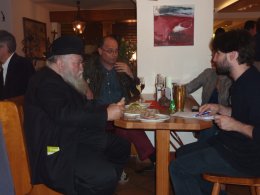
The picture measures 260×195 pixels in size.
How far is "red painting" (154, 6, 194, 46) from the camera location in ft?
10.9

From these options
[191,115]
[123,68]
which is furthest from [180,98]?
[123,68]

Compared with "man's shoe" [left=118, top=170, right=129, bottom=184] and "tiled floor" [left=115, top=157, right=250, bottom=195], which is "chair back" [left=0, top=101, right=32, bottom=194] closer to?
"tiled floor" [left=115, top=157, right=250, bottom=195]

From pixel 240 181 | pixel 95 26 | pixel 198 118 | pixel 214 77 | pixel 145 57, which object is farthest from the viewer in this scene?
pixel 95 26

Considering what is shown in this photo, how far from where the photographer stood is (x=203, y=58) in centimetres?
338

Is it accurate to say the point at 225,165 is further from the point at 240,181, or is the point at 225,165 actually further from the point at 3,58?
the point at 3,58

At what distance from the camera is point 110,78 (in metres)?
3.21

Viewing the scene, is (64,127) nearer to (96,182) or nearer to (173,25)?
(96,182)

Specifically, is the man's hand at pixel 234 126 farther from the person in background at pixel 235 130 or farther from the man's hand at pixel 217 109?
the man's hand at pixel 217 109

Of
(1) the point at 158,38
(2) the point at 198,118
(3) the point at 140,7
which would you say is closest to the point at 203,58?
(1) the point at 158,38

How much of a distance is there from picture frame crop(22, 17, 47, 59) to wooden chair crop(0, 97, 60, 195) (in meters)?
5.36

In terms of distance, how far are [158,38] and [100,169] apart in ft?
6.34

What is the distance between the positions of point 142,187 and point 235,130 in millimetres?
1440

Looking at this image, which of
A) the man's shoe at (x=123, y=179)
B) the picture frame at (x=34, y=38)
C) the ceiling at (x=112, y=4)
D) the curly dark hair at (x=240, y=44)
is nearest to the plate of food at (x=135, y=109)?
the curly dark hair at (x=240, y=44)

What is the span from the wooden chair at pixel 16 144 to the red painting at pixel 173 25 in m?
2.04
